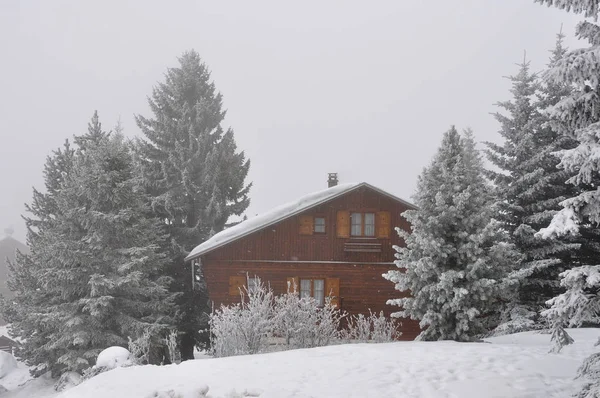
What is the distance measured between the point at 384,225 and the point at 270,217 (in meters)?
5.36

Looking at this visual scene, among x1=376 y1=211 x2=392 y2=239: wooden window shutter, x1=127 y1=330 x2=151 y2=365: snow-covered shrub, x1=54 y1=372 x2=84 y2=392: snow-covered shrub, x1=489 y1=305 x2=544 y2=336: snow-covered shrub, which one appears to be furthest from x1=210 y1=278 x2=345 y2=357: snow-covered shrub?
x1=376 y1=211 x2=392 y2=239: wooden window shutter

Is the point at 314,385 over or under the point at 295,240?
under

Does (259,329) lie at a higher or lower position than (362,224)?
lower

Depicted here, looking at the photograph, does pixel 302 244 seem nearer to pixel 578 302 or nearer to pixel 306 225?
pixel 306 225

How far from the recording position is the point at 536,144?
2055 cm

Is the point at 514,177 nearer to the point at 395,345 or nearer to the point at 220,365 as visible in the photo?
the point at 395,345

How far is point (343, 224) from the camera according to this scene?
2498cm

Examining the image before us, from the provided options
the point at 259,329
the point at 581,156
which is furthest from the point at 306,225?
the point at 581,156

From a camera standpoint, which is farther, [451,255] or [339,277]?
[339,277]

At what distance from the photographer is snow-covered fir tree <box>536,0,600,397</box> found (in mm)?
6668

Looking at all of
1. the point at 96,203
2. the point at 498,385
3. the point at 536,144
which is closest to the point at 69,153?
the point at 96,203

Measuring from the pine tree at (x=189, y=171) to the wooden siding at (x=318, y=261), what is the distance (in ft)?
12.6

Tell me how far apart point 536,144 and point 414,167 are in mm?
155375

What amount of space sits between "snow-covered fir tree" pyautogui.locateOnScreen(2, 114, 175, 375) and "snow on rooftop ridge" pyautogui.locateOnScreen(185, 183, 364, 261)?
8.24ft
